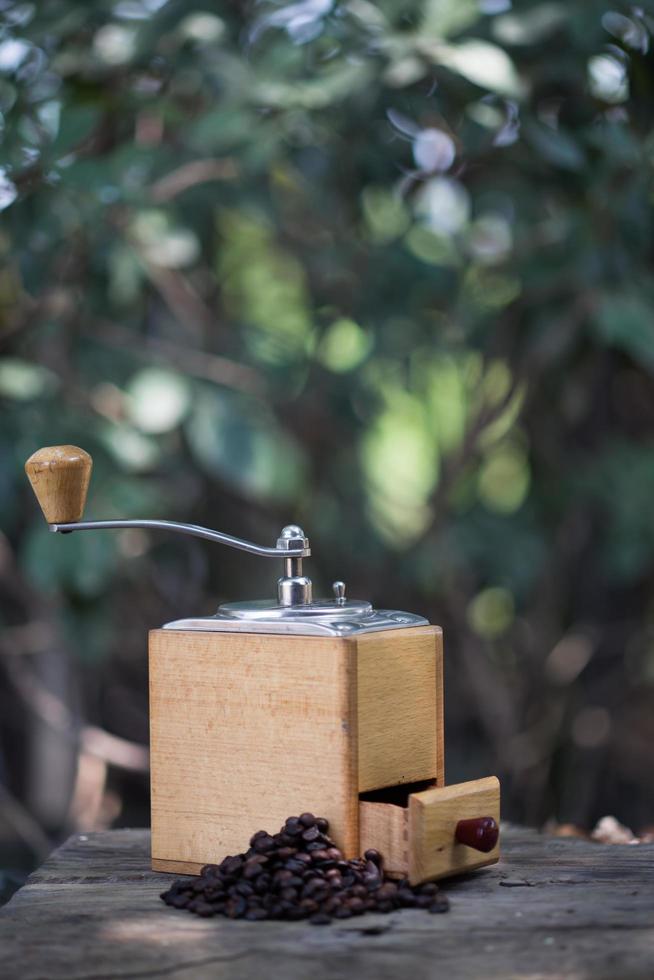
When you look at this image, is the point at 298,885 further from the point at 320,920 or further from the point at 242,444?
the point at 242,444

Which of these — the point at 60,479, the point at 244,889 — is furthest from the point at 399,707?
the point at 60,479

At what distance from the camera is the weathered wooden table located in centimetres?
95

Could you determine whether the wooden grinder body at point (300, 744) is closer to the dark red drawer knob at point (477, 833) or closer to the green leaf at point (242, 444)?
the dark red drawer knob at point (477, 833)

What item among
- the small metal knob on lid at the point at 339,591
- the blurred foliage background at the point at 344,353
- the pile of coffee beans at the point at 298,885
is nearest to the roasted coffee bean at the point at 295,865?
the pile of coffee beans at the point at 298,885

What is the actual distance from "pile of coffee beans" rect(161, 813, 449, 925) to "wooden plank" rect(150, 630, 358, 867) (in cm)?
2

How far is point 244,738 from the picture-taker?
122 cm

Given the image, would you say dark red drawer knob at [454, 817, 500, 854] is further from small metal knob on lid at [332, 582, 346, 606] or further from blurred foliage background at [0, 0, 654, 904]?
blurred foliage background at [0, 0, 654, 904]

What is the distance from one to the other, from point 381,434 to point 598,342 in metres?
0.52

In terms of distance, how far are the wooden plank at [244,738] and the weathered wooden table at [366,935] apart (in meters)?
0.08

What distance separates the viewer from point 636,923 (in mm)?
1053

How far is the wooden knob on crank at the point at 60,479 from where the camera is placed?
1.26 metres

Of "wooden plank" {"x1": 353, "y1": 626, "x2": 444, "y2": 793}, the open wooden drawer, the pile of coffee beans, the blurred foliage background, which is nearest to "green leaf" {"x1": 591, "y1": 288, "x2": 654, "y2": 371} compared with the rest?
the blurred foliage background

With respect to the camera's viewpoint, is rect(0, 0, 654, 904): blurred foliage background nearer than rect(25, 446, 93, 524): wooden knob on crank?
No

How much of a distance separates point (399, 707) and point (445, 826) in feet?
0.40
